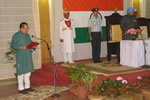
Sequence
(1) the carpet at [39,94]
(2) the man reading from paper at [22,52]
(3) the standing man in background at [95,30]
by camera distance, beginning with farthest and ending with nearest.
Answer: (3) the standing man in background at [95,30]
(2) the man reading from paper at [22,52]
(1) the carpet at [39,94]

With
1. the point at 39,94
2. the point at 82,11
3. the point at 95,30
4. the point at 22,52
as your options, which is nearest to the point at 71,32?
the point at 95,30

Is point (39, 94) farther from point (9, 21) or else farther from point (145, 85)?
point (9, 21)

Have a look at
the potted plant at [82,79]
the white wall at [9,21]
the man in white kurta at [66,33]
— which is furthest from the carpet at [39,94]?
the white wall at [9,21]

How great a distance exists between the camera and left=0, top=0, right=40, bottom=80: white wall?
714 cm

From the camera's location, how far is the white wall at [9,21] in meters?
7.14

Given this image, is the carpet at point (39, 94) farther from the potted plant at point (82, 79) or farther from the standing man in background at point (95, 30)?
the standing man in background at point (95, 30)

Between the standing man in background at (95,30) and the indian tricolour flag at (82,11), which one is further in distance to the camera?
the indian tricolour flag at (82,11)

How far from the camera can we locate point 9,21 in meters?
7.24

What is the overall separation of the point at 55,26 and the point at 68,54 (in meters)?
1.25

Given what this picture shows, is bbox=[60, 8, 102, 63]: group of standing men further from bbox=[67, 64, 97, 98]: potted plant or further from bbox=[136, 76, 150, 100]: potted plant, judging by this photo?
bbox=[136, 76, 150, 100]: potted plant

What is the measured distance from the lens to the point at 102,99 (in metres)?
4.13

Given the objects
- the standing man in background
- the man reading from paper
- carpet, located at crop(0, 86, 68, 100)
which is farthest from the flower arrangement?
the standing man in background

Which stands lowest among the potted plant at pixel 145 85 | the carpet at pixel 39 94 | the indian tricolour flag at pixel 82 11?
the carpet at pixel 39 94

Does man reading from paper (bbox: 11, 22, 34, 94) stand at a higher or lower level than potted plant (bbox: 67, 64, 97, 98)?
higher
